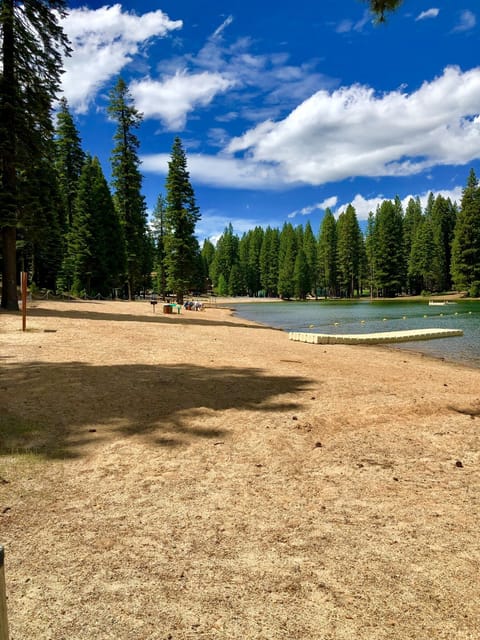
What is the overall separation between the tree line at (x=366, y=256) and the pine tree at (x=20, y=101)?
2786 inches

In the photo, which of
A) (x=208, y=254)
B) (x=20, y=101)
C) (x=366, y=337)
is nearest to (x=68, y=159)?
(x=20, y=101)

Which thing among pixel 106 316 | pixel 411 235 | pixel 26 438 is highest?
pixel 411 235

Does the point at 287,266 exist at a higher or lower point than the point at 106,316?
higher

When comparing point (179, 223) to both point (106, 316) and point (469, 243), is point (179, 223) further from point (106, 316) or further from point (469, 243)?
point (469, 243)

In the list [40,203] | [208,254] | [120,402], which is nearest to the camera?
[120,402]

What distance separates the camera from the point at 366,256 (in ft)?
349

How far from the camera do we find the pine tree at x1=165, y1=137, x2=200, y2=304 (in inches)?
1705

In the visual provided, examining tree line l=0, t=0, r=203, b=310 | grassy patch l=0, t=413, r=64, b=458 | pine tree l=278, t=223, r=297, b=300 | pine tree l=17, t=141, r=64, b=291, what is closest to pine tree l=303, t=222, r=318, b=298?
pine tree l=278, t=223, r=297, b=300

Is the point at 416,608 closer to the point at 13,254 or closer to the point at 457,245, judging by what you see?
the point at 13,254

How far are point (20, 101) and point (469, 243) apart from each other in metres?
72.5

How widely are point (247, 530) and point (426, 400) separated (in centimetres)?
514

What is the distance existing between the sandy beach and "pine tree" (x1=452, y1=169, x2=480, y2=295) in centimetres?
7427

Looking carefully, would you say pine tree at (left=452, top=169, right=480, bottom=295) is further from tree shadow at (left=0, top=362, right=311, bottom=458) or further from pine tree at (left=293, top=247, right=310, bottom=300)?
tree shadow at (left=0, top=362, right=311, bottom=458)

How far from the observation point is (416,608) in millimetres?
2500
